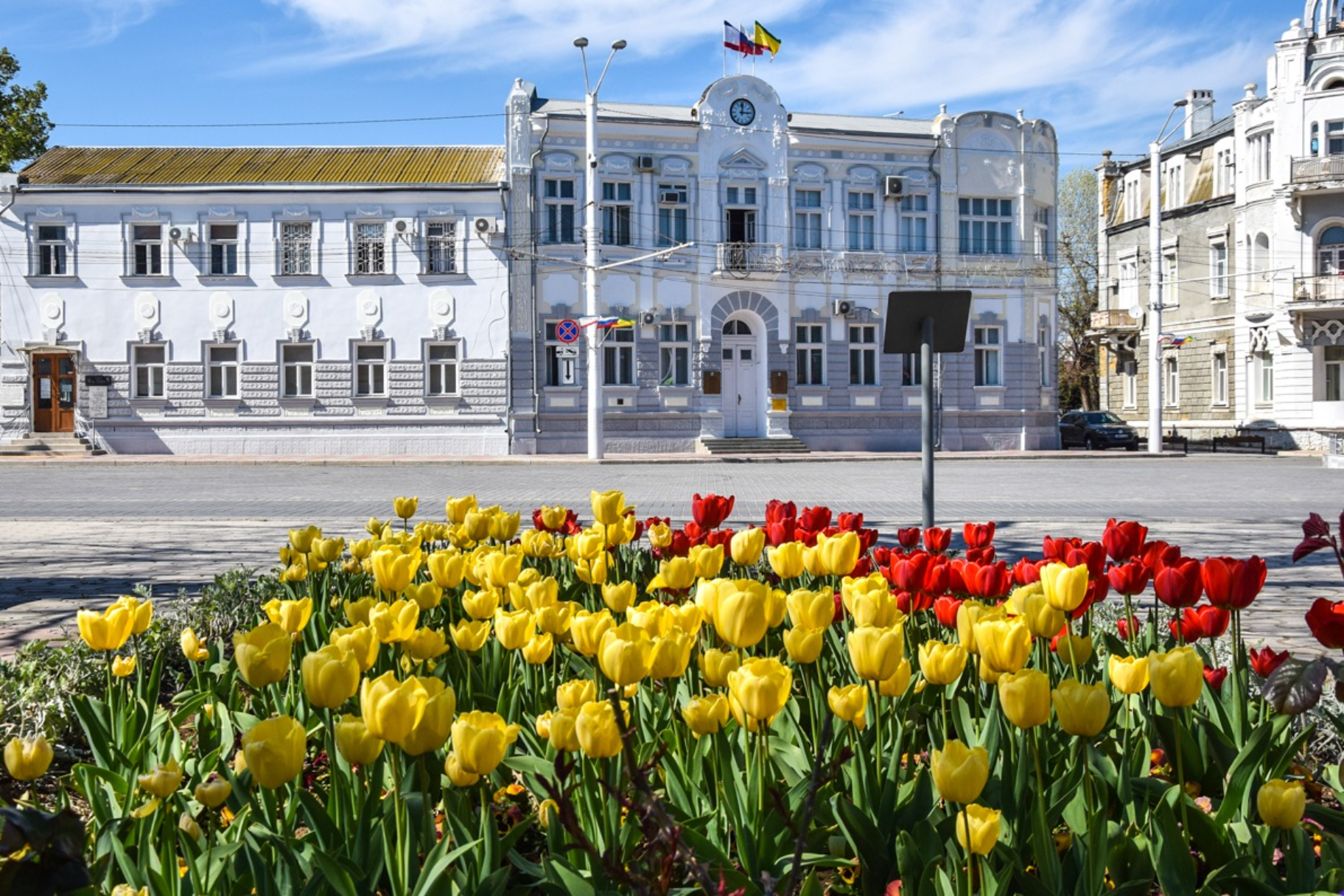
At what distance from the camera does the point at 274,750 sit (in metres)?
1.77

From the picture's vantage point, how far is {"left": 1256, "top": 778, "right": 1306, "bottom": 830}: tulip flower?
6.33 feet

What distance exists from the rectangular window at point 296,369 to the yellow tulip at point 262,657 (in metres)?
34.3

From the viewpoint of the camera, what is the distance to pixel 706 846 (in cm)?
213

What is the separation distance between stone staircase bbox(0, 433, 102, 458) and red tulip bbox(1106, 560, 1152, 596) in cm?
3482

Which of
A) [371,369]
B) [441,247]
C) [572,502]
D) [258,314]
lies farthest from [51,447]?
[572,502]

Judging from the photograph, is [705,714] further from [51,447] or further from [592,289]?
[51,447]

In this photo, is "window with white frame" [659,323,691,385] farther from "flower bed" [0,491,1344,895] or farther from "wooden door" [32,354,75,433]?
"flower bed" [0,491,1344,895]

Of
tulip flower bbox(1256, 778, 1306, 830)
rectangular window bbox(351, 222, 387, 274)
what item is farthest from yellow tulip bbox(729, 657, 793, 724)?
rectangular window bbox(351, 222, 387, 274)

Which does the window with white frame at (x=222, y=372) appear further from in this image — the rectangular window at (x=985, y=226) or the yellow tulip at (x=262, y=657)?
the yellow tulip at (x=262, y=657)

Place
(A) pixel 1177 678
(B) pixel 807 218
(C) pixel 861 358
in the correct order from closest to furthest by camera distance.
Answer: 1. (A) pixel 1177 678
2. (B) pixel 807 218
3. (C) pixel 861 358

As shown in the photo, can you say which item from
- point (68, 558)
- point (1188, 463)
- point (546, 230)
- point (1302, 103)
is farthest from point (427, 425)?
point (1302, 103)

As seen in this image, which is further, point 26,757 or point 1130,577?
point 1130,577

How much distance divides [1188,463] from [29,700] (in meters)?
31.0

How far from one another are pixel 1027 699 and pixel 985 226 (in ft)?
124
